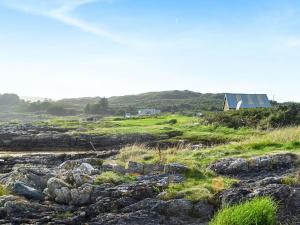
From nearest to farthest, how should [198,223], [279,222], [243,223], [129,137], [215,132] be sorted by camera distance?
[243,223] → [279,222] → [198,223] → [215,132] → [129,137]

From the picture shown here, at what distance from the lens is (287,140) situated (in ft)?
77.6

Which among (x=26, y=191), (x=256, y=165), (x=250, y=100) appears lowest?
(x=26, y=191)

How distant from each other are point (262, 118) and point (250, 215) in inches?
1236

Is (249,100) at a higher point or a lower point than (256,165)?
higher

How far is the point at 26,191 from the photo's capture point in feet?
50.4

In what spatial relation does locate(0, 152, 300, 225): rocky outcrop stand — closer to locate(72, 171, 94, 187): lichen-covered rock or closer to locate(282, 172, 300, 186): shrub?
locate(72, 171, 94, 187): lichen-covered rock

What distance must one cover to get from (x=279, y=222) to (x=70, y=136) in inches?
1578

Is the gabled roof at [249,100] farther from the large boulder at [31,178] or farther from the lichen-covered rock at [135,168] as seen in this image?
the large boulder at [31,178]

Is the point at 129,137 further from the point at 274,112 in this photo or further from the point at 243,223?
the point at 243,223

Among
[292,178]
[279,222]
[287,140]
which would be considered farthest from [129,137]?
[279,222]

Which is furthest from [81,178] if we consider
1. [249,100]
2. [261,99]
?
[261,99]

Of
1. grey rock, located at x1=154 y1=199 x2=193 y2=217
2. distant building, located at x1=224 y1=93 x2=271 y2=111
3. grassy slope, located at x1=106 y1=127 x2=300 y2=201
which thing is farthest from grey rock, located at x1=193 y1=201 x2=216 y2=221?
distant building, located at x1=224 y1=93 x2=271 y2=111

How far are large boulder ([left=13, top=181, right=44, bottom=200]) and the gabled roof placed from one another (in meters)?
53.5

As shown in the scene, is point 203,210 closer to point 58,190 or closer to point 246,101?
point 58,190
